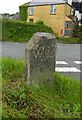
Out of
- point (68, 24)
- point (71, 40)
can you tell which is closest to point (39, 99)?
point (71, 40)

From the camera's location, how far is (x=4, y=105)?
3783 mm

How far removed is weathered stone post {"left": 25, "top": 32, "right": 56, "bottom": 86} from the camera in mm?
4504

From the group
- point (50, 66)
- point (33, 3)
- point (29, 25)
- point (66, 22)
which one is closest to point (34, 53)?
point (50, 66)

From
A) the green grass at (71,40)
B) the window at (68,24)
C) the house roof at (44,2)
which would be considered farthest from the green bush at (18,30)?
the house roof at (44,2)

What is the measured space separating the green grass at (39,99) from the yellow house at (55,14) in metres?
32.0

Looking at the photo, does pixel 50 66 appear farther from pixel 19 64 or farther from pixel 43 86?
pixel 19 64

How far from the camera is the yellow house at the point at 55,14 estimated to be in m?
37.9

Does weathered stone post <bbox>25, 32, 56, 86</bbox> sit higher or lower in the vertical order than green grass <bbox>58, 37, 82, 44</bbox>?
higher

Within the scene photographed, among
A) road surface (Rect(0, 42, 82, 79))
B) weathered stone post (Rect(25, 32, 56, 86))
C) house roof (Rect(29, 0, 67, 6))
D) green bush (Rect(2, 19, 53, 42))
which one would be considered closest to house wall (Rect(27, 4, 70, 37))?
house roof (Rect(29, 0, 67, 6))

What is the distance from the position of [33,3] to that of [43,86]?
132 feet

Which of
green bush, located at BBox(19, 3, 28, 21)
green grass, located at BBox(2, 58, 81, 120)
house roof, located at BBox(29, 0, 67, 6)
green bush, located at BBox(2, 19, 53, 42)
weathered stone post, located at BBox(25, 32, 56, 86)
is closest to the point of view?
green grass, located at BBox(2, 58, 81, 120)

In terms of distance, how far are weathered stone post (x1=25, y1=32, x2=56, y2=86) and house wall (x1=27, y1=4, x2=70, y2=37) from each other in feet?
108

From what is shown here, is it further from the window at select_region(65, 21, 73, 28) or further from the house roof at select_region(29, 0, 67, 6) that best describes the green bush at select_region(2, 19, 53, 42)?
the house roof at select_region(29, 0, 67, 6)

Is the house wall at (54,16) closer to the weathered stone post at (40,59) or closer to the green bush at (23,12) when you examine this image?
the green bush at (23,12)
